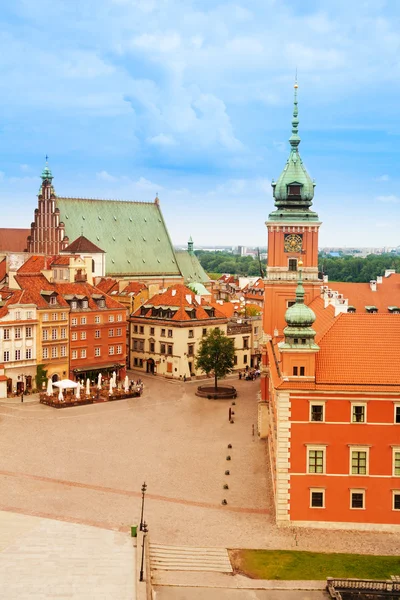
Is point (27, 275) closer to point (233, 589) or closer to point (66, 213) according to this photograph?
point (66, 213)

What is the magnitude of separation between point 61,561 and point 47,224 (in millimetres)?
77600

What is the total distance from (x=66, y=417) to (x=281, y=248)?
77.8 ft

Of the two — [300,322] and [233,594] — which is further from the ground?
[300,322]

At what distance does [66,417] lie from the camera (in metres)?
69.2

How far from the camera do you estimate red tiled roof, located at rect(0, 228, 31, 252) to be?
127125 millimetres

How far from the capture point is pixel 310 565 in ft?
124

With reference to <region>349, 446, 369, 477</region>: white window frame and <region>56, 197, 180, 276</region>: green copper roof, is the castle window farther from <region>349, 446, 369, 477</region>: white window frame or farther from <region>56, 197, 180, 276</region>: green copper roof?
<region>56, 197, 180, 276</region>: green copper roof

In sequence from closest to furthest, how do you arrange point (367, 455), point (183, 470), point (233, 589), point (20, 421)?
1. point (233, 589)
2. point (367, 455)
3. point (183, 470)
4. point (20, 421)

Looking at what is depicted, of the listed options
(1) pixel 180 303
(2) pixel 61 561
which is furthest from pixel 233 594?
(1) pixel 180 303

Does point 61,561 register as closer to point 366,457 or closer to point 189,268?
point 366,457

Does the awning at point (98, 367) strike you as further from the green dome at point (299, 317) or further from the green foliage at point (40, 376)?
the green dome at point (299, 317)

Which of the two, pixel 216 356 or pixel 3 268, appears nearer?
pixel 216 356

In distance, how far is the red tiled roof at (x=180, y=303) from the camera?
93.4 metres

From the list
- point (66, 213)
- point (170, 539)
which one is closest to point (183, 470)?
point (170, 539)
